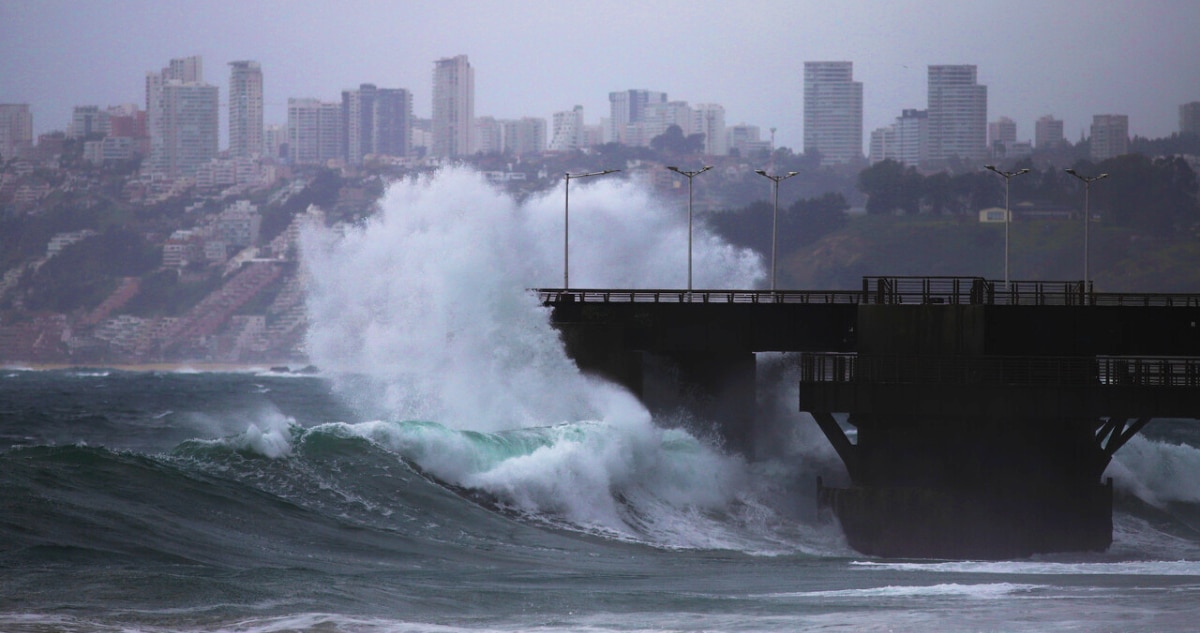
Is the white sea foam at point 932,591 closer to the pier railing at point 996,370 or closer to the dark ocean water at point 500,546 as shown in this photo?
the dark ocean water at point 500,546

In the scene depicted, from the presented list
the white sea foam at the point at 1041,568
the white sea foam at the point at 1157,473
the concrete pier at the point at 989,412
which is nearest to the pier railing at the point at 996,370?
the concrete pier at the point at 989,412

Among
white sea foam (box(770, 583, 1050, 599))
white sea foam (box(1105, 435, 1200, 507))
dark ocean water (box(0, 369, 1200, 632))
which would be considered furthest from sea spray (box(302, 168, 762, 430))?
white sea foam (box(770, 583, 1050, 599))

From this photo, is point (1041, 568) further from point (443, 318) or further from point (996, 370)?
point (443, 318)

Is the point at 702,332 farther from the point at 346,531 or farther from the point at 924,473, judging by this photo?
the point at 346,531

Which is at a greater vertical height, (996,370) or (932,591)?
(996,370)

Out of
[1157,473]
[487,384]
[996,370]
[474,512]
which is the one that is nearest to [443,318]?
[487,384]
